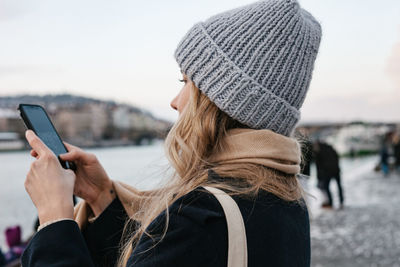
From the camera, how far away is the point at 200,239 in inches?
32.0

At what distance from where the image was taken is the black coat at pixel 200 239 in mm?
813

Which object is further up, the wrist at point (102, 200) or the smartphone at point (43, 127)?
the smartphone at point (43, 127)

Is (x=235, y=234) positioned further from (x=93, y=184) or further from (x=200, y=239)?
(x=93, y=184)

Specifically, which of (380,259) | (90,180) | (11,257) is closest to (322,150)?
(380,259)

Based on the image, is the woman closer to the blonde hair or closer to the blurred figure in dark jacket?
the blonde hair

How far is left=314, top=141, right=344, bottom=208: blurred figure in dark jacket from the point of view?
8.70 meters

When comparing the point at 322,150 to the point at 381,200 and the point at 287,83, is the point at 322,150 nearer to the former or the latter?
the point at 381,200

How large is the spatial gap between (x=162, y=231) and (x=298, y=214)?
0.37 m

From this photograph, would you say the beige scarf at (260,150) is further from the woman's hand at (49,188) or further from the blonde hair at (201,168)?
the woman's hand at (49,188)

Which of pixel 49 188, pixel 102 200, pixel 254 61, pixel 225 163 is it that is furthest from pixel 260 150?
pixel 102 200

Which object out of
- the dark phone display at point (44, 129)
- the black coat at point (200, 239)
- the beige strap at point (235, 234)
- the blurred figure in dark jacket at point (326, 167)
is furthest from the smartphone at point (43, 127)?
the blurred figure in dark jacket at point (326, 167)

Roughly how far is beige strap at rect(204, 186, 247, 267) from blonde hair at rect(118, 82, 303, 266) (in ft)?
0.14

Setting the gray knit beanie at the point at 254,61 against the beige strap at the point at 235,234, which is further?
the gray knit beanie at the point at 254,61

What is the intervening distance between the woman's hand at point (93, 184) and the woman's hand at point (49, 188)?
0.93ft
